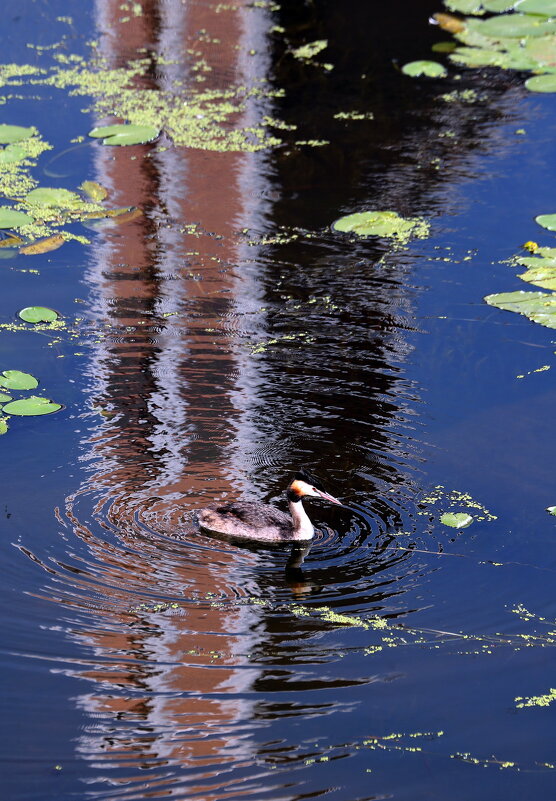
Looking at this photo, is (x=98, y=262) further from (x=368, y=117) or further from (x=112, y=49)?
(x=112, y=49)

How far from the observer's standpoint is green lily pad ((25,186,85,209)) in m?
8.42

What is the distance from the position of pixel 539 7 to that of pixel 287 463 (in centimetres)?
841

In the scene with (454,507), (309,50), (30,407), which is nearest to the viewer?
(454,507)

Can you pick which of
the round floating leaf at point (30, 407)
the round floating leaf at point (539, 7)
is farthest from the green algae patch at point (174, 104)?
the round floating leaf at point (30, 407)

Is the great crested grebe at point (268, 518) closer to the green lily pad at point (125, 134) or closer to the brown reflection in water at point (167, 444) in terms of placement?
the brown reflection in water at point (167, 444)

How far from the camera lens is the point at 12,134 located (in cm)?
956

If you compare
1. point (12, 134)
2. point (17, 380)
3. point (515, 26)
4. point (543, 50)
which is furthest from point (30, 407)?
point (515, 26)

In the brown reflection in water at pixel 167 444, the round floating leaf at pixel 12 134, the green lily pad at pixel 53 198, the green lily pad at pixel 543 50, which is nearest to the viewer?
the brown reflection in water at pixel 167 444

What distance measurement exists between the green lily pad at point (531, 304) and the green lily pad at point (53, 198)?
3.42 metres

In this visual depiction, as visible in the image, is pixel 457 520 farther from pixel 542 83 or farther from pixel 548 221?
pixel 542 83

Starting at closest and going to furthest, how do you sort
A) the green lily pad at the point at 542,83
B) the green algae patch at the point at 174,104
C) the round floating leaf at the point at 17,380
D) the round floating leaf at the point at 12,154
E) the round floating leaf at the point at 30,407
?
the round floating leaf at the point at 30,407 < the round floating leaf at the point at 17,380 < the round floating leaf at the point at 12,154 < the green algae patch at the point at 174,104 < the green lily pad at the point at 542,83

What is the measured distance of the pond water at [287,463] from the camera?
→ 4000 mm

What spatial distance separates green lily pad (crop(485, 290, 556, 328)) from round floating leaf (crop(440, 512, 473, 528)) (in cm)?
214

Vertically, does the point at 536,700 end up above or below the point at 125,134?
below
